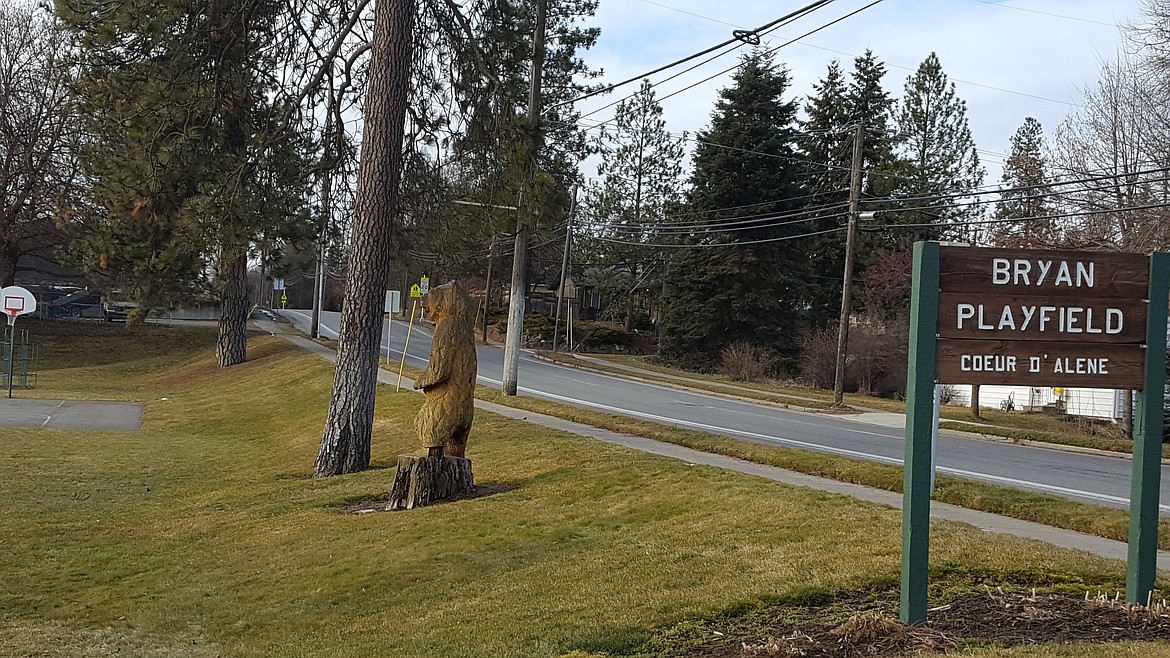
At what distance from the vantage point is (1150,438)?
645cm

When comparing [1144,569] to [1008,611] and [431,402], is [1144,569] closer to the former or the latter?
[1008,611]

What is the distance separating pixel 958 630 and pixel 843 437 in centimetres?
1354

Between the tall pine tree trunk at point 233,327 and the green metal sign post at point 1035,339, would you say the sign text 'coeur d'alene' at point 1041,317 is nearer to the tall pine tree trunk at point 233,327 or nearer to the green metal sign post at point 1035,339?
the green metal sign post at point 1035,339

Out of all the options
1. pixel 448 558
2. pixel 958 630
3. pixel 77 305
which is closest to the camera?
pixel 958 630

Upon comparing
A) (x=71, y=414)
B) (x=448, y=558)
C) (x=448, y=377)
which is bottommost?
(x=71, y=414)

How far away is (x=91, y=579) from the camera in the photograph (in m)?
9.91

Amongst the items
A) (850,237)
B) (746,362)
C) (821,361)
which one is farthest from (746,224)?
(850,237)

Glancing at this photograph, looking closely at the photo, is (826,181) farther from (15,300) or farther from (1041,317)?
(1041,317)

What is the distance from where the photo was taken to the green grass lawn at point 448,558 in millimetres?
7008

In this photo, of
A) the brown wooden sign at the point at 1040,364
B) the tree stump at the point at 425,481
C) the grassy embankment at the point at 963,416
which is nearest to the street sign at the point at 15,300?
the grassy embankment at the point at 963,416

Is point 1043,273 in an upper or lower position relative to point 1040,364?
upper

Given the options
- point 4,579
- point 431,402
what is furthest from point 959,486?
point 4,579

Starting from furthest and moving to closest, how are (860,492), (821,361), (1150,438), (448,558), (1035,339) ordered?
(821,361)
(860,492)
(448,558)
(1150,438)
(1035,339)

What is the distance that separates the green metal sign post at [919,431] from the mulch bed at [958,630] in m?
0.22
